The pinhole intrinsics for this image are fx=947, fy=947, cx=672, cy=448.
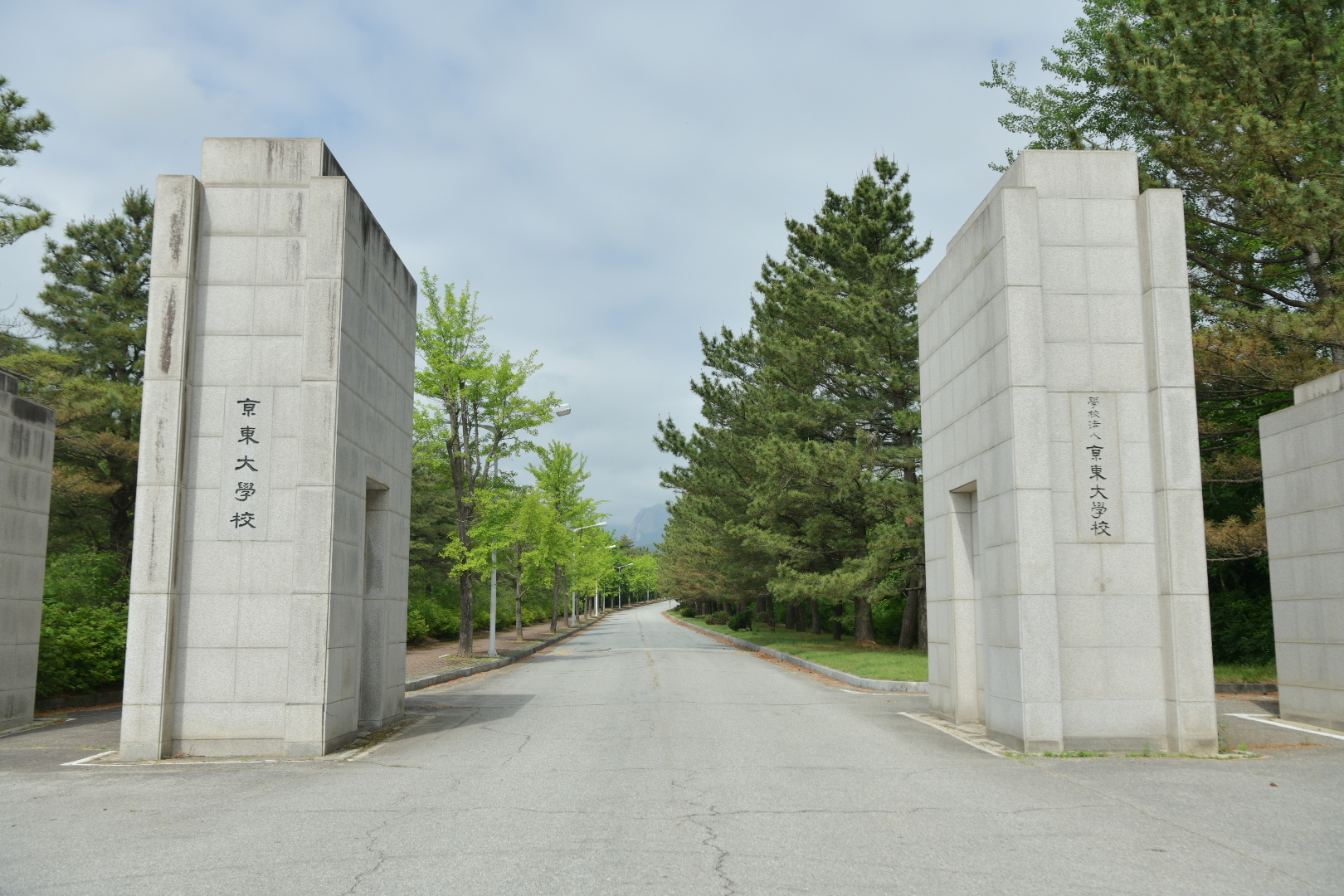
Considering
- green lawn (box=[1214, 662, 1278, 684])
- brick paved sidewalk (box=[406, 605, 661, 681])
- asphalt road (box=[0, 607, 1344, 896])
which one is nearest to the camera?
asphalt road (box=[0, 607, 1344, 896])

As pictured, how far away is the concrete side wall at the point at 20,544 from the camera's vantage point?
43.8 ft

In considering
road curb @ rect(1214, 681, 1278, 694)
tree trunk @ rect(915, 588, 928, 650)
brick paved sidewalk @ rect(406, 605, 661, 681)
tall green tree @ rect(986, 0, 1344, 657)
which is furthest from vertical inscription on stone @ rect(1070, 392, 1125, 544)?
tree trunk @ rect(915, 588, 928, 650)

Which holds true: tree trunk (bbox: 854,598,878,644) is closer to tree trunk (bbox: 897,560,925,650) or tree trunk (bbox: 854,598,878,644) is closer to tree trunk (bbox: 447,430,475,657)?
tree trunk (bbox: 897,560,925,650)

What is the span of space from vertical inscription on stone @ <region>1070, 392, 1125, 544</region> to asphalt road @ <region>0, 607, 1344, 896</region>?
2619 mm

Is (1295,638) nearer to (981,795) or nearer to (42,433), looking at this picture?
(981,795)

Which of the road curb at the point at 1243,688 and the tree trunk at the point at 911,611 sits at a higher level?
the tree trunk at the point at 911,611

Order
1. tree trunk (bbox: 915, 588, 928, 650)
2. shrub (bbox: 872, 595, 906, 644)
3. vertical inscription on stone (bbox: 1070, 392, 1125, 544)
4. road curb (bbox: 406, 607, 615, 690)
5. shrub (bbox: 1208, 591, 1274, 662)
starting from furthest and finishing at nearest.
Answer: shrub (bbox: 872, 595, 906, 644)
tree trunk (bbox: 915, 588, 928, 650)
shrub (bbox: 1208, 591, 1274, 662)
road curb (bbox: 406, 607, 615, 690)
vertical inscription on stone (bbox: 1070, 392, 1125, 544)

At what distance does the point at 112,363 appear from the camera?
28922 millimetres

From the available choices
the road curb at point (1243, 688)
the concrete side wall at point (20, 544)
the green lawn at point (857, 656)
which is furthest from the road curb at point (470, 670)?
the road curb at point (1243, 688)

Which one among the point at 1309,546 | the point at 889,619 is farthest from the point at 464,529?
the point at 1309,546

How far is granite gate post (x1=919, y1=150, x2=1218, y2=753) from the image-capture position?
10.7 metres

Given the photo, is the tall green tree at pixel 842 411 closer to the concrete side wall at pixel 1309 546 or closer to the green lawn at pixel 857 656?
the green lawn at pixel 857 656

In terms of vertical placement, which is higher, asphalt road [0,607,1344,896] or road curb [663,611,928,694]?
asphalt road [0,607,1344,896]

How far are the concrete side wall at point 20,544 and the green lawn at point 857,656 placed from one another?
581 inches
